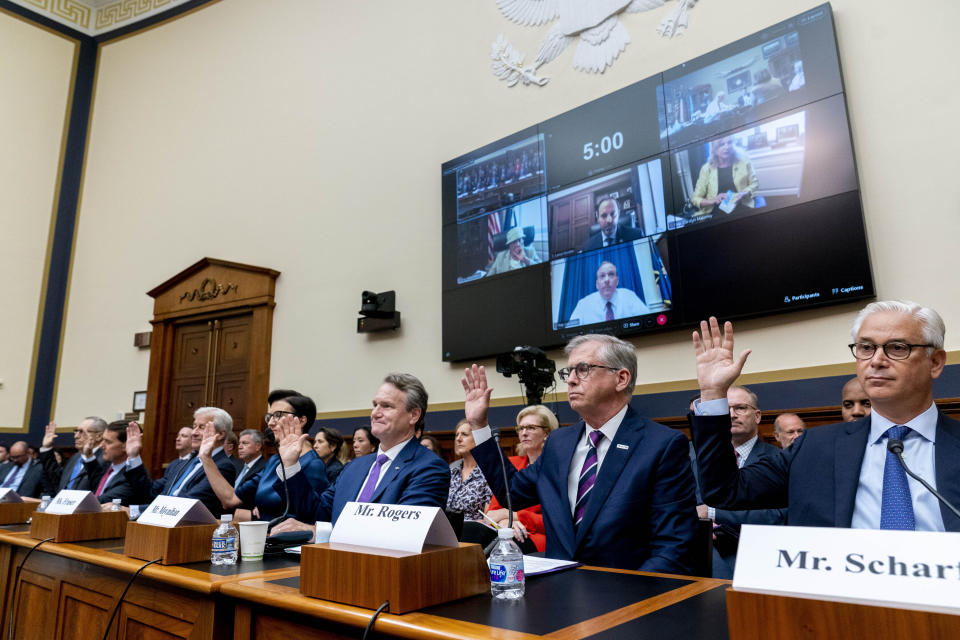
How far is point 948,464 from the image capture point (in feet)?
4.87

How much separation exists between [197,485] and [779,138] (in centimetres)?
356

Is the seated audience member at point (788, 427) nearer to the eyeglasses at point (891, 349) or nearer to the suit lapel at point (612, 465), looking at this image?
the suit lapel at point (612, 465)

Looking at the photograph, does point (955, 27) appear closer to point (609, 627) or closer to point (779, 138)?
point (779, 138)

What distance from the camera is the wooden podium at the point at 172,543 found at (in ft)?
5.93

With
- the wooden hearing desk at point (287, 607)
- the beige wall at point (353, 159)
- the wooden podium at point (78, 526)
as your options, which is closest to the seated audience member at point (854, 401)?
the beige wall at point (353, 159)

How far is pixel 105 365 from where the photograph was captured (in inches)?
303

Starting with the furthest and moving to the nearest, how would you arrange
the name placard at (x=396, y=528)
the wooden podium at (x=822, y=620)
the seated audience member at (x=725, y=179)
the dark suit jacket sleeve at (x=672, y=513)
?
the seated audience member at (x=725, y=179) < the dark suit jacket sleeve at (x=672, y=513) < the name placard at (x=396, y=528) < the wooden podium at (x=822, y=620)

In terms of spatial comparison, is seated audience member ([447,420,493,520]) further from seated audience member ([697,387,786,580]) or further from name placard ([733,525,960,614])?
name placard ([733,525,960,614])

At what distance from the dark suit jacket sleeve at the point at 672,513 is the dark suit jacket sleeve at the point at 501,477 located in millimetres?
424

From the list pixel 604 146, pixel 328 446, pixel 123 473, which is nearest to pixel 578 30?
pixel 604 146

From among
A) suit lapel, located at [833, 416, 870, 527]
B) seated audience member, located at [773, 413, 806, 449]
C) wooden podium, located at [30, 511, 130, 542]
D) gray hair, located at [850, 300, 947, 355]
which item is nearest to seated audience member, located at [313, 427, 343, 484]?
wooden podium, located at [30, 511, 130, 542]

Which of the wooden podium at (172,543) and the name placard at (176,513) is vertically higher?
the name placard at (176,513)

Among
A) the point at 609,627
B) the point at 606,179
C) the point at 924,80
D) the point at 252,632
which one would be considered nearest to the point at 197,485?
the point at 252,632

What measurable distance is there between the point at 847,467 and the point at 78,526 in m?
2.40
